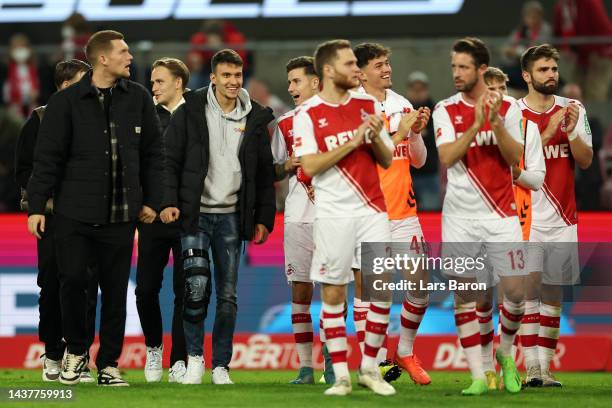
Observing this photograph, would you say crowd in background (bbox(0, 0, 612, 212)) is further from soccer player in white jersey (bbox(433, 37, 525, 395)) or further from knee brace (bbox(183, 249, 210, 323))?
soccer player in white jersey (bbox(433, 37, 525, 395))

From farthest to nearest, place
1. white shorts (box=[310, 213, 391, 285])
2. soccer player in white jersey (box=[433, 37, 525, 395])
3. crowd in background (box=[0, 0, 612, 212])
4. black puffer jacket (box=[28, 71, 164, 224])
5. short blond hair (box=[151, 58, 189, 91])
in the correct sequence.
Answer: crowd in background (box=[0, 0, 612, 212]) → short blond hair (box=[151, 58, 189, 91]) → black puffer jacket (box=[28, 71, 164, 224]) → soccer player in white jersey (box=[433, 37, 525, 395]) → white shorts (box=[310, 213, 391, 285])

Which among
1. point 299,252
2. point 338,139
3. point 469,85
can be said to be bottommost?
point 299,252

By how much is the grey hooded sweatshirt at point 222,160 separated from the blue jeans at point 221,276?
0.33 ft

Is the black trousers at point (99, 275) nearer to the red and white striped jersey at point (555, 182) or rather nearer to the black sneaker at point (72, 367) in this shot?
the black sneaker at point (72, 367)

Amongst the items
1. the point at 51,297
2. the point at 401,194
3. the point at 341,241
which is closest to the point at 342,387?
the point at 341,241

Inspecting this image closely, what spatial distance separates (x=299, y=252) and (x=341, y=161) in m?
1.64

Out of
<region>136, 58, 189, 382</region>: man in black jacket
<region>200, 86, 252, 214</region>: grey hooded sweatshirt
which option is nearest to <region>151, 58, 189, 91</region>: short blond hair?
<region>136, 58, 189, 382</region>: man in black jacket

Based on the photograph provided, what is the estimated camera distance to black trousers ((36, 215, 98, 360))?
1128 cm

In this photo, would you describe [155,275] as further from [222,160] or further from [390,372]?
[390,372]

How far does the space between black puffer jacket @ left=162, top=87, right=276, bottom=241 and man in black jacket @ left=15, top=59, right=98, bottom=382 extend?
39.8 inches

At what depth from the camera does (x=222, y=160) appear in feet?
35.7

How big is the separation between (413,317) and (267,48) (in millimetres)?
6474

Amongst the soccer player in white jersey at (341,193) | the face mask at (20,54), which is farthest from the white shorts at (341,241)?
Result: the face mask at (20,54)

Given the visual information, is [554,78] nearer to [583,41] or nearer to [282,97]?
[583,41]
